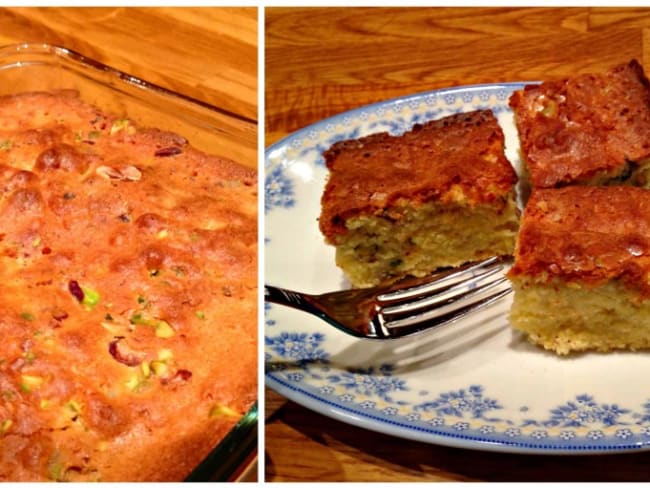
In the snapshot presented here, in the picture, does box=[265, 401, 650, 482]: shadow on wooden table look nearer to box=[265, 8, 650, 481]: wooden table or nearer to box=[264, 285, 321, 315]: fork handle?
box=[264, 285, 321, 315]: fork handle

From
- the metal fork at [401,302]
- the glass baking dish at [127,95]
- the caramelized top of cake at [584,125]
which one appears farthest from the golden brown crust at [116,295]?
the caramelized top of cake at [584,125]

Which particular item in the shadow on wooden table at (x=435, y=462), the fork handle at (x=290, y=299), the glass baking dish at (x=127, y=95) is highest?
the glass baking dish at (x=127, y=95)

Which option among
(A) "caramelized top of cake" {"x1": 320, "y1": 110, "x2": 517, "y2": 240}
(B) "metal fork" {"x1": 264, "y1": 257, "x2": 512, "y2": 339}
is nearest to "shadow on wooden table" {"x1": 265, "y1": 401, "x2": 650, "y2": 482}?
(B) "metal fork" {"x1": 264, "y1": 257, "x2": 512, "y2": 339}

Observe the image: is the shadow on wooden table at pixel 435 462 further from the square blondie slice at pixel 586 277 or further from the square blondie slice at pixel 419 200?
the square blondie slice at pixel 419 200

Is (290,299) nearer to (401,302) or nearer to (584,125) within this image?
(401,302)

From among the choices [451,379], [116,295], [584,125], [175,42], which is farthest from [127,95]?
[584,125]

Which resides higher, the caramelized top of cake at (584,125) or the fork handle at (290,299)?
the caramelized top of cake at (584,125)

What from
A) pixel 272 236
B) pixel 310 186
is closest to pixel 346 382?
pixel 272 236

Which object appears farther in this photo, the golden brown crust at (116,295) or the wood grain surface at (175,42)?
the wood grain surface at (175,42)
